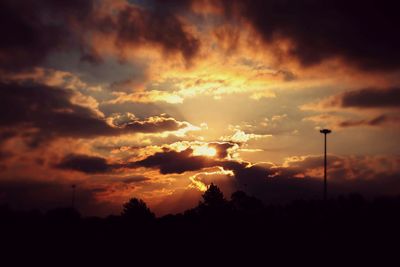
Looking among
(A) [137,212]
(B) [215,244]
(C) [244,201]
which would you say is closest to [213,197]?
(A) [137,212]

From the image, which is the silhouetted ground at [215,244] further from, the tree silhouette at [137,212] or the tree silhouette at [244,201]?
the tree silhouette at [244,201]

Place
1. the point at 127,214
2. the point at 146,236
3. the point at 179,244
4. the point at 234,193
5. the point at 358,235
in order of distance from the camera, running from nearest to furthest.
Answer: the point at 358,235 → the point at 179,244 → the point at 146,236 → the point at 127,214 → the point at 234,193

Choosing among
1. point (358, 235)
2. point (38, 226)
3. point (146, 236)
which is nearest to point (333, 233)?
point (358, 235)

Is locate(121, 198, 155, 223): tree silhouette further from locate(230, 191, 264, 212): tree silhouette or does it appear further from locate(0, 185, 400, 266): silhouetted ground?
locate(230, 191, 264, 212): tree silhouette

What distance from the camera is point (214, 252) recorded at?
3259 cm

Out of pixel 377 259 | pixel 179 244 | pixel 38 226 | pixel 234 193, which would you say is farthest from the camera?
pixel 234 193

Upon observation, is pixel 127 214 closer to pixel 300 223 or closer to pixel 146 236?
pixel 146 236

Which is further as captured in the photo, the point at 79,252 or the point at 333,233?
the point at 79,252

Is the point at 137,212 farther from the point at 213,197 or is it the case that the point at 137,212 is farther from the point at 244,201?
the point at 244,201

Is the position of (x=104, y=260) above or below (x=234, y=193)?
below

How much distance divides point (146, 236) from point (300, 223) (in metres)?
13.2

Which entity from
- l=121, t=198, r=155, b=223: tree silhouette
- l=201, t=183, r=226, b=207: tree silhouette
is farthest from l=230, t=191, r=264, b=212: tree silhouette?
l=121, t=198, r=155, b=223: tree silhouette

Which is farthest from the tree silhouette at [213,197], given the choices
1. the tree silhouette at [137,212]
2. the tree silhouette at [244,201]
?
the tree silhouette at [244,201]

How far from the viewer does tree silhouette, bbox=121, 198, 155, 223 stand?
42.8 metres
